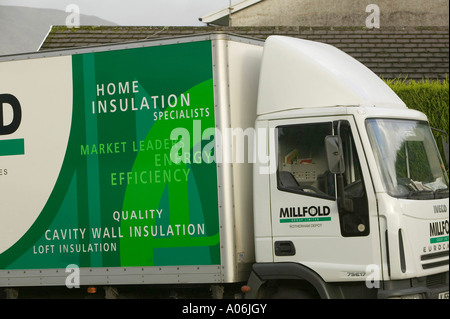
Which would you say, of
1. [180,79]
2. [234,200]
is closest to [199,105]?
[180,79]

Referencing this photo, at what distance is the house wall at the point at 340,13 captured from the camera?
24.0 meters

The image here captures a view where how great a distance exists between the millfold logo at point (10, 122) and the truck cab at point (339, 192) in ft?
8.66

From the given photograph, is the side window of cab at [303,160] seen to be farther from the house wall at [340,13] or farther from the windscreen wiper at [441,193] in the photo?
the house wall at [340,13]

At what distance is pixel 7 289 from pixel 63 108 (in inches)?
81.6

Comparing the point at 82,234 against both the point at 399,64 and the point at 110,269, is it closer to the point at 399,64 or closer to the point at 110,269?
the point at 110,269

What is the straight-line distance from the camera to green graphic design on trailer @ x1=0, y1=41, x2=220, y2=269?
798cm

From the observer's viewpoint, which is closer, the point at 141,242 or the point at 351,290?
the point at 351,290

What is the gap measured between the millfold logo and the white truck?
2 cm

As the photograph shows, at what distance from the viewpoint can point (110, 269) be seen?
828cm

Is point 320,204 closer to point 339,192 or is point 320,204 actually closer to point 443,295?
point 339,192

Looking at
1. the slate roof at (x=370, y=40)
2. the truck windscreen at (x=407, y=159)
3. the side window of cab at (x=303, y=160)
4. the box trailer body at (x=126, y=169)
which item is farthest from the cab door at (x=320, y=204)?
the slate roof at (x=370, y=40)

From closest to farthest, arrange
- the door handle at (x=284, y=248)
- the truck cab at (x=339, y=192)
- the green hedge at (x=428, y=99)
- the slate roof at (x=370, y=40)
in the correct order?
the truck cab at (x=339, y=192) → the door handle at (x=284, y=248) → the green hedge at (x=428, y=99) → the slate roof at (x=370, y=40)

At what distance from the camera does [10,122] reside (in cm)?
879

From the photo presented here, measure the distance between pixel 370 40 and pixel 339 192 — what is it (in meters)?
11.5
